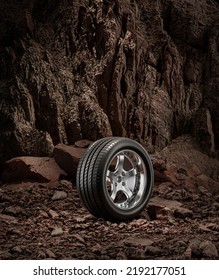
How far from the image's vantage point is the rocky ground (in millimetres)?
5398

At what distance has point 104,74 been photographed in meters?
11.2

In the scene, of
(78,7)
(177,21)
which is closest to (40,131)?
(78,7)

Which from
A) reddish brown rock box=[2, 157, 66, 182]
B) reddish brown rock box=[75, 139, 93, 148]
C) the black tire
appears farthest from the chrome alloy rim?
reddish brown rock box=[75, 139, 93, 148]

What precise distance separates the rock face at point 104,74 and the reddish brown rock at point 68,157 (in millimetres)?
760

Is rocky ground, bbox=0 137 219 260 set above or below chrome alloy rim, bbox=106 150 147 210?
below

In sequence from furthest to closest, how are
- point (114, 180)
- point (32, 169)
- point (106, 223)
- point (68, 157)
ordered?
point (32, 169) → point (68, 157) → point (114, 180) → point (106, 223)

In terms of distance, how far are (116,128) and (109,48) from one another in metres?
1.90

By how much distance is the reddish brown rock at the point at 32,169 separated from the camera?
9430mm

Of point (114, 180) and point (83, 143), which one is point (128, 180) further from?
point (83, 143)

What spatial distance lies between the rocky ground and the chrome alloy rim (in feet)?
1.00

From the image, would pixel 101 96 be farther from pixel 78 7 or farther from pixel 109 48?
pixel 78 7

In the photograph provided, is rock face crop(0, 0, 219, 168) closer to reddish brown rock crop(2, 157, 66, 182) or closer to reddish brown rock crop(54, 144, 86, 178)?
reddish brown rock crop(2, 157, 66, 182)

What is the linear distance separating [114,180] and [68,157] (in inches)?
101

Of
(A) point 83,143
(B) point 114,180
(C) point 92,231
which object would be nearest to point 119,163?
(B) point 114,180
